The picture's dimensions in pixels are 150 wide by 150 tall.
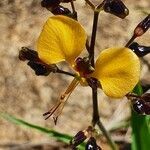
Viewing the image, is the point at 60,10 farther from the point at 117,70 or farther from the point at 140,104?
the point at 140,104

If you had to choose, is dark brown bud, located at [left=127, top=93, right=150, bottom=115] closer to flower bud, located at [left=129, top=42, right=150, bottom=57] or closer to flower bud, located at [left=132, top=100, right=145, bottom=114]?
flower bud, located at [left=132, top=100, right=145, bottom=114]

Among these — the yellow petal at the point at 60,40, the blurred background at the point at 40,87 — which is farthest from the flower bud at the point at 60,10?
the blurred background at the point at 40,87

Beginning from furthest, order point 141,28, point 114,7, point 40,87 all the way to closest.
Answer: point 40,87
point 141,28
point 114,7

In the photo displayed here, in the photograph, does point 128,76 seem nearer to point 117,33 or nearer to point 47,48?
point 47,48

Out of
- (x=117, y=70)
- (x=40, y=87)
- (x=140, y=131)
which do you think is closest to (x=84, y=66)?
(x=117, y=70)

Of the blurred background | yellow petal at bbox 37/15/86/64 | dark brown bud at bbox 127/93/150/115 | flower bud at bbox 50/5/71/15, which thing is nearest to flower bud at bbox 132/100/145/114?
dark brown bud at bbox 127/93/150/115

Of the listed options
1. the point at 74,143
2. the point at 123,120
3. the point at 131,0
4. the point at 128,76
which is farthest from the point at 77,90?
the point at 128,76
